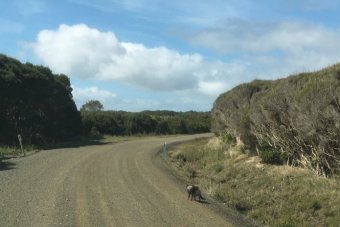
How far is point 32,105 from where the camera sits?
43.1 meters

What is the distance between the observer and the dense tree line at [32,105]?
131 ft

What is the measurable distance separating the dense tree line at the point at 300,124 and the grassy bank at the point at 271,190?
60 cm

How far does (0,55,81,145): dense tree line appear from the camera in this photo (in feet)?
131

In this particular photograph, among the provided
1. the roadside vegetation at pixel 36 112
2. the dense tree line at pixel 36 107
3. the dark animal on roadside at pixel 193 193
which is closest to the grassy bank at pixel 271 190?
the dark animal on roadside at pixel 193 193

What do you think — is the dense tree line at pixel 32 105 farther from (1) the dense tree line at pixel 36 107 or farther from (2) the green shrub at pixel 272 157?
(2) the green shrub at pixel 272 157

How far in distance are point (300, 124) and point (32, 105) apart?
28810 millimetres

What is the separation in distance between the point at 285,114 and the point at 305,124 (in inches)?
90.3

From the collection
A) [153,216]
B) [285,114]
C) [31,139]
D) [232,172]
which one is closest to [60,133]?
[31,139]

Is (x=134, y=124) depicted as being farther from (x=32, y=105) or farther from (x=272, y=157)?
(x=272, y=157)

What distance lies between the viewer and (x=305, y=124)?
58.9 feet

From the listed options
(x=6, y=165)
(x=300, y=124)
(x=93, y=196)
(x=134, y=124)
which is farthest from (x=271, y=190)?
(x=134, y=124)

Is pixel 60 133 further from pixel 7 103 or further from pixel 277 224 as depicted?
pixel 277 224

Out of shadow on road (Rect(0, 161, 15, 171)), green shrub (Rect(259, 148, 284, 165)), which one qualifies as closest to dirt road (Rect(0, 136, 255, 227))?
shadow on road (Rect(0, 161, 15, 171))

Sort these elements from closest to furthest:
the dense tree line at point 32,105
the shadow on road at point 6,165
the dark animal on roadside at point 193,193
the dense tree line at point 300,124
A: the dense tree line at point 300,124, the dark animal on roadside at point 193,193, the shadow on road at point 6,165, the dense tree line at point 32,105
